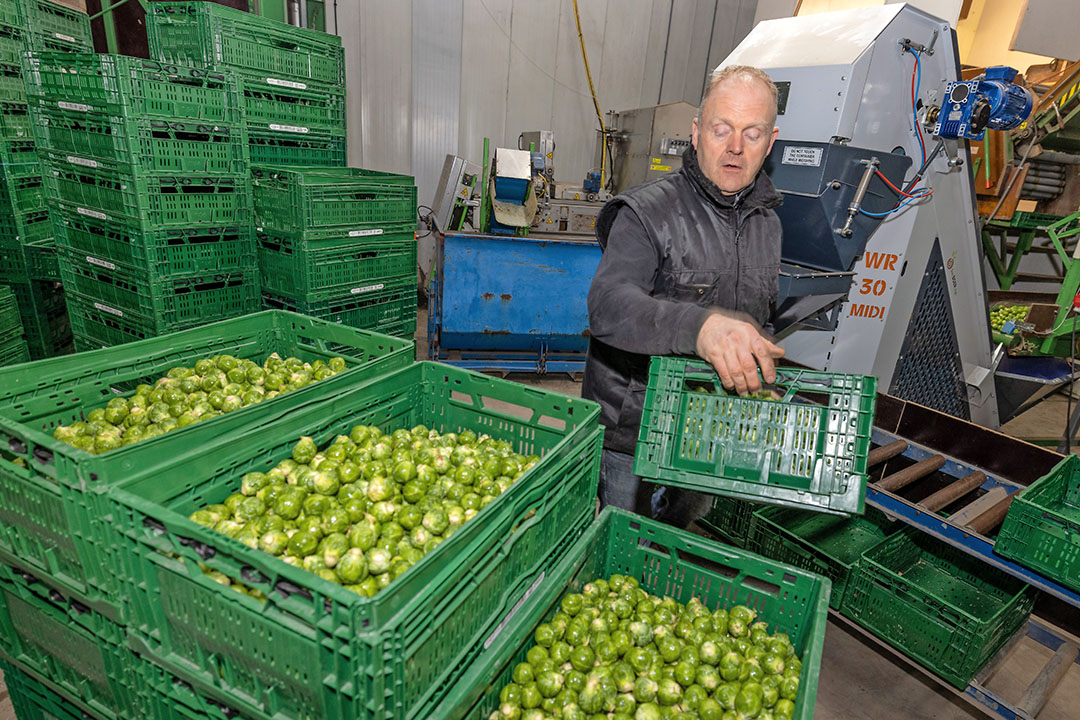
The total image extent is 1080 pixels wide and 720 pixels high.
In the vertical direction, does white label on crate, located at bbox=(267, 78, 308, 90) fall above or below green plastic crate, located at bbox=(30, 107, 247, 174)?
above

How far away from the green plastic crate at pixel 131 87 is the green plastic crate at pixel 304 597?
2.63 metres

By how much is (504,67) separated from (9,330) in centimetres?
629

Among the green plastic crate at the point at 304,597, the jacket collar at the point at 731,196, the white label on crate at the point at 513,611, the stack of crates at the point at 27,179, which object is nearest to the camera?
the green plastic crate at the point at 304,597

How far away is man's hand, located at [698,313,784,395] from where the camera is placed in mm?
1373

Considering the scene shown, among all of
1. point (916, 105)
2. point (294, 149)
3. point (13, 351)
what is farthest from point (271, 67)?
point (916, 105)

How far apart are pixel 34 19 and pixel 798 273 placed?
5339 millimetres

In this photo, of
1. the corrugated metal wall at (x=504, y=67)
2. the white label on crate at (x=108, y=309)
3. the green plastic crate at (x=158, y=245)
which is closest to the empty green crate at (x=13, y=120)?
the green plastic crate at (x=158, y=245)

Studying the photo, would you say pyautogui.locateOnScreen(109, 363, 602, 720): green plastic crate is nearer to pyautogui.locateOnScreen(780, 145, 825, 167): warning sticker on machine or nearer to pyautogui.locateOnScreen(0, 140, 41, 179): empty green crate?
pyautogui.locateOnScreen(780, 145, 825, 167): warning sticker on machine

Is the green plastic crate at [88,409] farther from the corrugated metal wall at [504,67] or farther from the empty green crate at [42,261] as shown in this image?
→ the corrugated metal wall at [504,67]

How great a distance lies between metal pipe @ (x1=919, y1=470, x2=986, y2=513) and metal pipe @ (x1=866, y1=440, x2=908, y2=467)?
271mm

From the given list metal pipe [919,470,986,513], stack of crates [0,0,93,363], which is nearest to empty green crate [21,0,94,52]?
stack of crates [0,0,93,363]

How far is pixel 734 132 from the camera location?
6.16 feet

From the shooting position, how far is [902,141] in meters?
3.03

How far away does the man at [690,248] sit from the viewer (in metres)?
1.82
